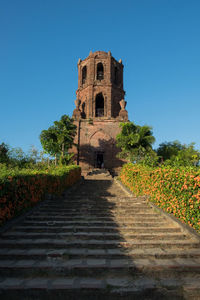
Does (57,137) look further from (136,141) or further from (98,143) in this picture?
(136,141)

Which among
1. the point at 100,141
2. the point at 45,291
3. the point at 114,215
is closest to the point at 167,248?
the point at 114,215

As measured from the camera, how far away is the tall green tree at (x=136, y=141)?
2039 centimetres

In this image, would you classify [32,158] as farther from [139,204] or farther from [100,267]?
[100,267]

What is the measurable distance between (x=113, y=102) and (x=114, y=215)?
852 inches

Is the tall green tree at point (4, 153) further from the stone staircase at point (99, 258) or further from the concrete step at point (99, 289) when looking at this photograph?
the concrete step at point (99, 289)

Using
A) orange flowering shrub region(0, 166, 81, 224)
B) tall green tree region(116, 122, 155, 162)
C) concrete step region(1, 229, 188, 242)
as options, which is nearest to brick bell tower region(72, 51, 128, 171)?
tall green tree region(116, 122, 155, 162)

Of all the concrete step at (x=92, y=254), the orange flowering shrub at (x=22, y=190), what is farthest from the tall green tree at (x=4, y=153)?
the concrete step at (x=92, y=254)

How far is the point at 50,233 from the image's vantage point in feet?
19.6

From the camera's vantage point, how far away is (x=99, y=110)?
92.2 ft

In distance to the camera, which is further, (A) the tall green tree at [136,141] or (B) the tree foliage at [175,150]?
(B) the tree foliage at [175,150]

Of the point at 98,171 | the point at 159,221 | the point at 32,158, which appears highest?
the point at 32,158

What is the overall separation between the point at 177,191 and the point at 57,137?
58.2ft

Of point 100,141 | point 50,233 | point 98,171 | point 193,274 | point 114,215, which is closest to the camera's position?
point 193,274

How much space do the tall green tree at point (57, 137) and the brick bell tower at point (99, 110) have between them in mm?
2361
